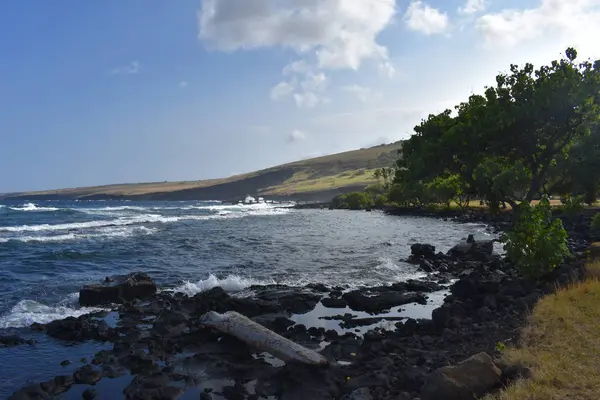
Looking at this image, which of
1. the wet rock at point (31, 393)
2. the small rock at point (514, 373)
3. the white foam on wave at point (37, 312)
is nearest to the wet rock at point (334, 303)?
the white foam on wave at point (37, 312)

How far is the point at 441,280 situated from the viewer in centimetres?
2334

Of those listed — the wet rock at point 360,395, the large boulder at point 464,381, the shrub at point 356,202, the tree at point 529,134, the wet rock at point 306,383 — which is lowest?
the shrub at point 356,202

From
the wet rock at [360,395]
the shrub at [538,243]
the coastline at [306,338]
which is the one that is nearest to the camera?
the wet rock at [360,395]

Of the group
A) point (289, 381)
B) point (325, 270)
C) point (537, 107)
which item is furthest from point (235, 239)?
point (289, 381)

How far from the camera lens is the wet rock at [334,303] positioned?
18219 millimetres

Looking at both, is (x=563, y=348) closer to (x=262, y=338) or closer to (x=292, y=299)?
(x=262, y=338)

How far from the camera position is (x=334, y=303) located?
1836 cm

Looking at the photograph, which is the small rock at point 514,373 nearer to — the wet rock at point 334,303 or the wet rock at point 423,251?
the wet rock at point 334,303

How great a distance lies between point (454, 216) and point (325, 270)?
55.0 m

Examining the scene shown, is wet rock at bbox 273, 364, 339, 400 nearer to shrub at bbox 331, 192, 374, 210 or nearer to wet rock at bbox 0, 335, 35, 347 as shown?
wet rock at bbox 0, 335, 35, 347

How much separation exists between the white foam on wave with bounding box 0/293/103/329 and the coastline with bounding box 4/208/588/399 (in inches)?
47.9

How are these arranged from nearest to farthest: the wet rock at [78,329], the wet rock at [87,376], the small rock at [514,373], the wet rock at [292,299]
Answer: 1. the small rock at [514,373]
2. the wet rock at [87,376]
3. the wet rock at [78,329]
4. the wet rock at [292,299]

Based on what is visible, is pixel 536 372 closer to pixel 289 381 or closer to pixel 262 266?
pixel 289 381

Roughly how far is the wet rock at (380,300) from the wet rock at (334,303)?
0.25m
